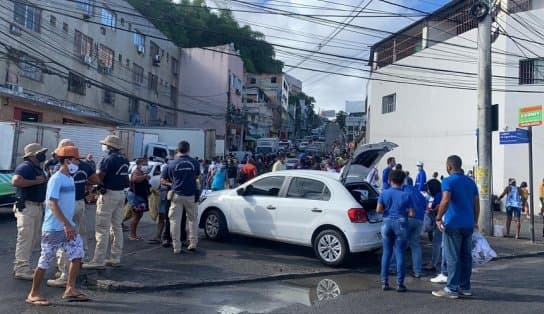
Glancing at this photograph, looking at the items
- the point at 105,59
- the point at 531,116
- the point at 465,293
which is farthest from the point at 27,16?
the point at 465,293

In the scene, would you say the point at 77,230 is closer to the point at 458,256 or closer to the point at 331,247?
the point at 331,247

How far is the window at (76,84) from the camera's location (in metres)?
28.0

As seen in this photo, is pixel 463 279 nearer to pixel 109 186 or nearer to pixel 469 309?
pixel 469 309

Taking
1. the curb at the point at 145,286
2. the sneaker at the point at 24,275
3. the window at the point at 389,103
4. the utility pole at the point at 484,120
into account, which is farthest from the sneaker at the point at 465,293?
the window at the point at 389,103

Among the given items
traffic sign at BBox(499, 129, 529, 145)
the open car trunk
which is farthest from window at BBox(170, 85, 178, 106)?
the open car trunk

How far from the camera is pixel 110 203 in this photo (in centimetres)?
700

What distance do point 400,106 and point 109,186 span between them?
73.4ft

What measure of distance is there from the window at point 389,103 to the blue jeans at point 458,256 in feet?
72.7

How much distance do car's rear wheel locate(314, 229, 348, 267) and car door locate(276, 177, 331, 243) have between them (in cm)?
25

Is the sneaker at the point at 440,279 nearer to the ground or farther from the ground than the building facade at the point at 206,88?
nearer to the ground

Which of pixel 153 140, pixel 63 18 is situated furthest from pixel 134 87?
pixel 153 140

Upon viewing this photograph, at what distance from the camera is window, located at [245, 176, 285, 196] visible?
8852 millimetres

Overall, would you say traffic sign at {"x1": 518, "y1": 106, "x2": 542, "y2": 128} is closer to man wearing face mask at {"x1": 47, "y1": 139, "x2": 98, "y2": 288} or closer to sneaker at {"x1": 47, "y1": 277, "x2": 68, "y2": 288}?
man wearing face mask at {"x1": 47, "y1": 139, "x2": 98, "y2": 288}

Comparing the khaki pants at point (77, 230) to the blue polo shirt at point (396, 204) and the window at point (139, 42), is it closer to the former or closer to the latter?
the blue polo shirt at point (396, 204)
